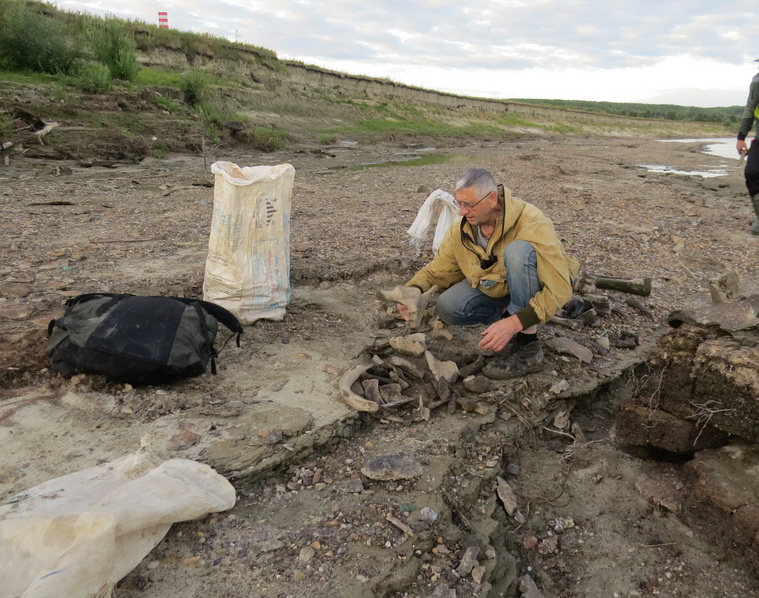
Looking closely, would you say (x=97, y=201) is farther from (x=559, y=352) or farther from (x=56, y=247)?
(x=559, y=352)

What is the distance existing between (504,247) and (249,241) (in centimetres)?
159

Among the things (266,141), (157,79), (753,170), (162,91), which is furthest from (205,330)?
(157,79)

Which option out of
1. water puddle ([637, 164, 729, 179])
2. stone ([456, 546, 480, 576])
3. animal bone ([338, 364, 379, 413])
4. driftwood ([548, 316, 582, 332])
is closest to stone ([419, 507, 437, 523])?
stone ([456, 546, 480, 576])

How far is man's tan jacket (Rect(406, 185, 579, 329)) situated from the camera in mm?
2811

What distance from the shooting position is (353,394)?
2793mm

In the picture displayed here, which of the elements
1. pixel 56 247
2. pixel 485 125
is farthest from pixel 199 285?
pixel 485 125

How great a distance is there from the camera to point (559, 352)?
3.42 metres

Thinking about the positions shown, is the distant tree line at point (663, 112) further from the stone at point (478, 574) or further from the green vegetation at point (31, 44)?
the stone at point (478, 574)

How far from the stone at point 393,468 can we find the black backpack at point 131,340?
109cm

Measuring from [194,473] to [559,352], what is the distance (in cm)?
237

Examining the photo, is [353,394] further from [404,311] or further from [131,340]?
[131,340]

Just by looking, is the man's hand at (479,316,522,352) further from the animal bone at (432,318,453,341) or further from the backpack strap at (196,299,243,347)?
the backpack strap at (196,299,243,347)

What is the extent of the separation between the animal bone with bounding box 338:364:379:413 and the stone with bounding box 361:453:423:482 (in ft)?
1.05

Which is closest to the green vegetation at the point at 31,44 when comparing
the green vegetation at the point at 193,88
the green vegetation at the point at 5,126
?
the green vegetation at the point at 193,88
